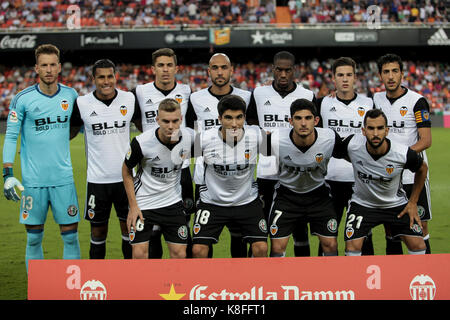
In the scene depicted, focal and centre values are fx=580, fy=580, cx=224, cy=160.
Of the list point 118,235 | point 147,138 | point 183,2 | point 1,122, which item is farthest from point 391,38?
point 147,138

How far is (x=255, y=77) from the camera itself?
A: 105ft

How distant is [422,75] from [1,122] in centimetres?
2201

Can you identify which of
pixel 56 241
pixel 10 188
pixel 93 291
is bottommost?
pixel 56 241

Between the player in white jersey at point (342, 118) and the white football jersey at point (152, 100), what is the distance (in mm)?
1364

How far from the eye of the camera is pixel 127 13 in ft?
105

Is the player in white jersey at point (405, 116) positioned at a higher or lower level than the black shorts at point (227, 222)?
higher

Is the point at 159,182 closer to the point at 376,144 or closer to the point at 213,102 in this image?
the point at 213,102

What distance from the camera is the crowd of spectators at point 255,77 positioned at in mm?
31000

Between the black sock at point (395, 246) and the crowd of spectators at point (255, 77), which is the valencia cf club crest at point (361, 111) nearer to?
the black sock at point (395, 246)

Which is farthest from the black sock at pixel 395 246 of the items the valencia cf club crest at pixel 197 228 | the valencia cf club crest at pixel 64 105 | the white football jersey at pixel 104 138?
the valencia cf club crest at pixel 64 105

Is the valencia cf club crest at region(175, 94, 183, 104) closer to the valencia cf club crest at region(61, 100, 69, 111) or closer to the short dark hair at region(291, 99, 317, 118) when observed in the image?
the valencia cf club crest at region(61, 100, 69, 111)

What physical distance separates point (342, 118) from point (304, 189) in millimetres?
900

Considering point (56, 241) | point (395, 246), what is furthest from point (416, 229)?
point (56, 241)

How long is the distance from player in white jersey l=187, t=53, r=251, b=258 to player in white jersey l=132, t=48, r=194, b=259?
12cm
